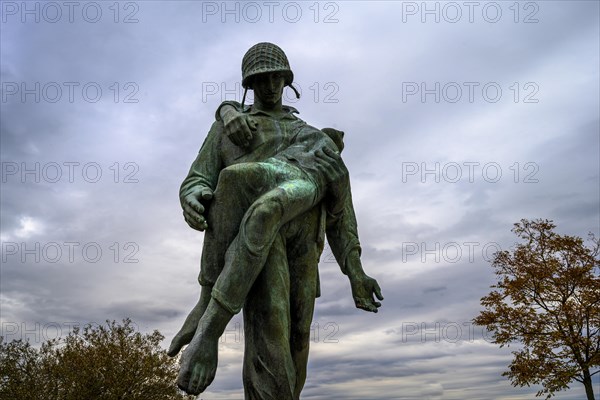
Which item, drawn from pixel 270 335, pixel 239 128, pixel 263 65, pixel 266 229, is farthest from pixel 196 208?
pixel 263 65

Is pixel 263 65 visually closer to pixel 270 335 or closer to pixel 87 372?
pixel 270 335

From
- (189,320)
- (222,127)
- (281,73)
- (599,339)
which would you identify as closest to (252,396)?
(189,320)

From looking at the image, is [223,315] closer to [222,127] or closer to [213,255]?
[213,255]

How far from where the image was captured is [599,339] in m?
22.3

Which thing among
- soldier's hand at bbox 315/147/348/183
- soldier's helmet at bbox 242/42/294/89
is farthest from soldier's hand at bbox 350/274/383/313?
soldier's helmet at bbox 242/42/294/89

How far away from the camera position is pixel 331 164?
6457mm

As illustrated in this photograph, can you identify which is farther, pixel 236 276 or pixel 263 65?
pixel 263 65

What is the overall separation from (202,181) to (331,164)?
1343 millimetres

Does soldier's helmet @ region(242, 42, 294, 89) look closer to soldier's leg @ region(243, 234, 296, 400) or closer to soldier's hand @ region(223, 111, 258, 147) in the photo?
soldier's hand @ region(223, 111, 258, 147)

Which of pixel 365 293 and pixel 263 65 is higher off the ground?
pixel 263 65

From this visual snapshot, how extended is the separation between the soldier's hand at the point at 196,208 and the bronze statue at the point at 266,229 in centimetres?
1

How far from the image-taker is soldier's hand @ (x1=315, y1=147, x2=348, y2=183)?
642 cm

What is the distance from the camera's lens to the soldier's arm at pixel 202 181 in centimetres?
603

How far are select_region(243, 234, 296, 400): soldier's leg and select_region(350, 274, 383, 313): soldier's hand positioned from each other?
34.9 inches
